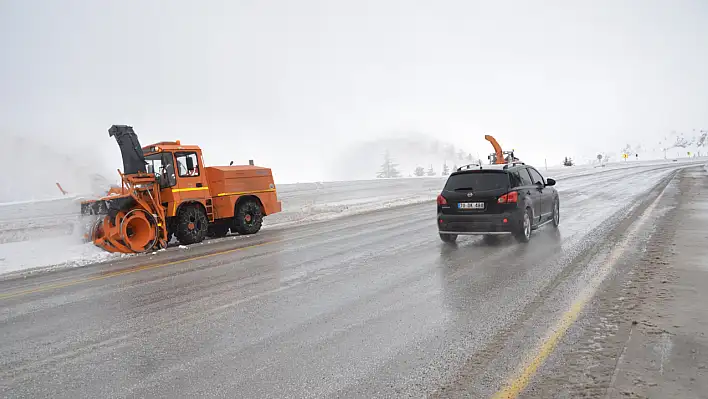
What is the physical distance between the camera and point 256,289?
21.9 ft

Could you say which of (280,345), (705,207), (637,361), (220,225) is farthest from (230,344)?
(705,207)

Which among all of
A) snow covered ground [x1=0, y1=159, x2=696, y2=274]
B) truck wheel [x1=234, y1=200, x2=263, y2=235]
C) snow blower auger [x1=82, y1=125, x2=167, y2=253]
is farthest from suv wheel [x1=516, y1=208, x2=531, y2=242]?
snow covered ground [x1=0, y1=159, x2=696, y2=274]

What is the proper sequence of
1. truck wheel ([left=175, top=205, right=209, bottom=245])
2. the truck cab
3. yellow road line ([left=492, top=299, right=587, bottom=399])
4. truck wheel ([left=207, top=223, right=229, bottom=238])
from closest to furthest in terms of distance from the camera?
yellow road line ([left=492, top=299, right=587, bottom=399])
truck wheel ([left=175, top=205, right=209, bottom=245])
the truck cab
truck wheel ([left=207, top=223, right=229, bottom=238])

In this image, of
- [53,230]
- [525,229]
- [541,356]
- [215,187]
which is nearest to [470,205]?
[525,229]

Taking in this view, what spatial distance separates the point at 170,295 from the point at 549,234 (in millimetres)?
7901

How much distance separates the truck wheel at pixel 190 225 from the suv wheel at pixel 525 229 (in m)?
7.76

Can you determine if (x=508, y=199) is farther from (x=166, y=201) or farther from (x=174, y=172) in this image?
(x=166, y=201)

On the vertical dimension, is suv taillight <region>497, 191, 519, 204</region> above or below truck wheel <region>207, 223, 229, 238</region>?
above

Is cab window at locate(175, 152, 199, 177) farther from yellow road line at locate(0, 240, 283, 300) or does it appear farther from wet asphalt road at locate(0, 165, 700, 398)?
wet asphalt road at locate(0, 165, 700, 398)

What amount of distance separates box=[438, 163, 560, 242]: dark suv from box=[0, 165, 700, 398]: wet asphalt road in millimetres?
399

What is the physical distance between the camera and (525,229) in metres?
9.68

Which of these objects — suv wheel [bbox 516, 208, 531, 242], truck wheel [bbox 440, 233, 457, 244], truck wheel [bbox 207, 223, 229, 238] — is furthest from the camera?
truck wheel [bbox 207, 223, 229, 238]

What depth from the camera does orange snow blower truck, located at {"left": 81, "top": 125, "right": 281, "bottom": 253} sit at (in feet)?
36.7

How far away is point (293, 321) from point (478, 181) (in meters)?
5.96
